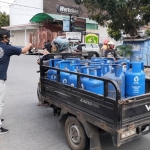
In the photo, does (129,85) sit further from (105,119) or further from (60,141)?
(60,141)

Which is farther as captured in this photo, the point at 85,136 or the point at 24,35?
the point at 24,35

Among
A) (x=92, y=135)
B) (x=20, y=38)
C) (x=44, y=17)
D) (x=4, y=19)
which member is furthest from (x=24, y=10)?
(x=92, y=135)

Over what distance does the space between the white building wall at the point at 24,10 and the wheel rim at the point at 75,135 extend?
1091 inches

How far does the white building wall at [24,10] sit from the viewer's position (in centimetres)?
2981

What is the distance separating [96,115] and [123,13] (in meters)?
10.9

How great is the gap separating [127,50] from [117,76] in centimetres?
935

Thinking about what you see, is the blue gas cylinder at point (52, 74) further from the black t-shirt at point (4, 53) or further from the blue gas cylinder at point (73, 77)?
the black t-shirt at point (4, 53)

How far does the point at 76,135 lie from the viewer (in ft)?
10.8

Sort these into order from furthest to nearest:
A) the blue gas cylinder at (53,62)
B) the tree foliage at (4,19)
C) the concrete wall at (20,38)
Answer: the tree foliage at (4,19) → the concrete wall at (20,38) → the blue gas cylinder at (53,62)

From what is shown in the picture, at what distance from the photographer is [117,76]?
294cm

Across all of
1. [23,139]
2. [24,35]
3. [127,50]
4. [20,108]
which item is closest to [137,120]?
[23,139]

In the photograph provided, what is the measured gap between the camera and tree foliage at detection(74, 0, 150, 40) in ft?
38.6

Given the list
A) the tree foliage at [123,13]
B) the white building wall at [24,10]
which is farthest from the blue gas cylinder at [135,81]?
the white building wall at [24,10]

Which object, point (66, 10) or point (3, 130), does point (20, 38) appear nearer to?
point (66, 10)
